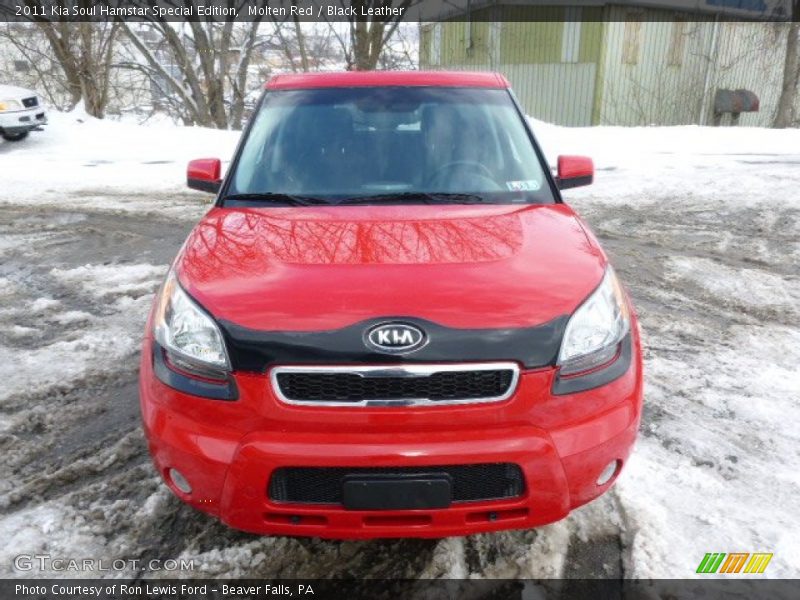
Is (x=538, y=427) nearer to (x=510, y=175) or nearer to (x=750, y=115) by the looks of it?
(x=510, y=175)

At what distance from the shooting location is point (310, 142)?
10.5 feet

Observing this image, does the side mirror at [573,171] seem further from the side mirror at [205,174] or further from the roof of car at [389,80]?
the side mirror at [205,174]

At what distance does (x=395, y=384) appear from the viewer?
1918 millimetres

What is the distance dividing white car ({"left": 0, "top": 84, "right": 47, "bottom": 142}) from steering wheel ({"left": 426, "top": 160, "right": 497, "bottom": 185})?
41.2ft

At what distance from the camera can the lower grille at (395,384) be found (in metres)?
1.90

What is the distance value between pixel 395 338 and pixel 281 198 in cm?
127

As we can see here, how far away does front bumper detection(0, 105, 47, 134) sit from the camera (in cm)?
1241

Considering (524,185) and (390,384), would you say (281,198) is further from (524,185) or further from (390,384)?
(390,384)

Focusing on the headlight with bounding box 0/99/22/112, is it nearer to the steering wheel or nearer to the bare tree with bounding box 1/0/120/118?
the bare tree with bounding box 1/0/120/118

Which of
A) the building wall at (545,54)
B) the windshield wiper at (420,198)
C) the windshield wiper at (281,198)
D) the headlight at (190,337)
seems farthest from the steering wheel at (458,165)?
the building wall at (545,54)

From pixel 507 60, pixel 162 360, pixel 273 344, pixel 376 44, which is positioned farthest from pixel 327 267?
pixel 507 60

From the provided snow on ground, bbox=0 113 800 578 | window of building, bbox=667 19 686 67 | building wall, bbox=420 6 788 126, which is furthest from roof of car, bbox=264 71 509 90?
window of building, bbox=667 19 686 67

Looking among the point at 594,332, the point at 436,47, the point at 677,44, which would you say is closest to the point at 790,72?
the point at 677,44

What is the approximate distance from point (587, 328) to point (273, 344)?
1.01m
